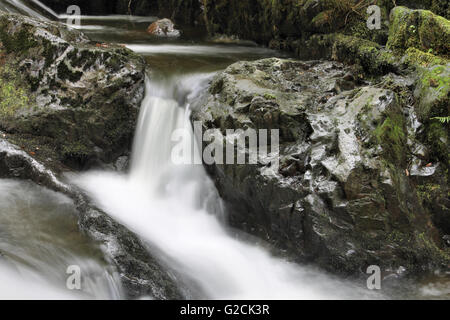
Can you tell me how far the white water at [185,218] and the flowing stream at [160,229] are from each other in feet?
0.04

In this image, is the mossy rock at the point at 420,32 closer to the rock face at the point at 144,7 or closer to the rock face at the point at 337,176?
the rock face at the point at 337,176

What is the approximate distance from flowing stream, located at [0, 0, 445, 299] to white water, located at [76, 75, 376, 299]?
0.01 metres

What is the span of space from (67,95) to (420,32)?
537 centimetres

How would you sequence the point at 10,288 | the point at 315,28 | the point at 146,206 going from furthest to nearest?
the point at 315,28
the point at 146,206
the point at 10,288

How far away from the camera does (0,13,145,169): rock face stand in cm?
591

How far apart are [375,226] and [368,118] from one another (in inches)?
50.9

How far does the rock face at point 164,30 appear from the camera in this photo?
10891 millimetres

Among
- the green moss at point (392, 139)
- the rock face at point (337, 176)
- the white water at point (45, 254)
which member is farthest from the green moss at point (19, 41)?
the green moss at point (392, 139)

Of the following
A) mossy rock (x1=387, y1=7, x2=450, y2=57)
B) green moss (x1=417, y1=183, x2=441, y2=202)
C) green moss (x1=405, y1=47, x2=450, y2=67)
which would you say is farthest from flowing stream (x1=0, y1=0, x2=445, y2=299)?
mossy rock (x1=387, y1=7, x2=450, y2=57)

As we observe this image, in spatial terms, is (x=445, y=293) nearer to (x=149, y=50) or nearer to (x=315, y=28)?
(x=315, y=28)

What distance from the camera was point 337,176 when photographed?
13.9 ft

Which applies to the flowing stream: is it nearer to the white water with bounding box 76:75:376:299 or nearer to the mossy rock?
the white water with bounding box 76:75:376:299

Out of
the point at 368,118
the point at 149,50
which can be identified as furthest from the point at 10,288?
the point at 149,50

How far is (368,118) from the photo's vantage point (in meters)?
4.52
